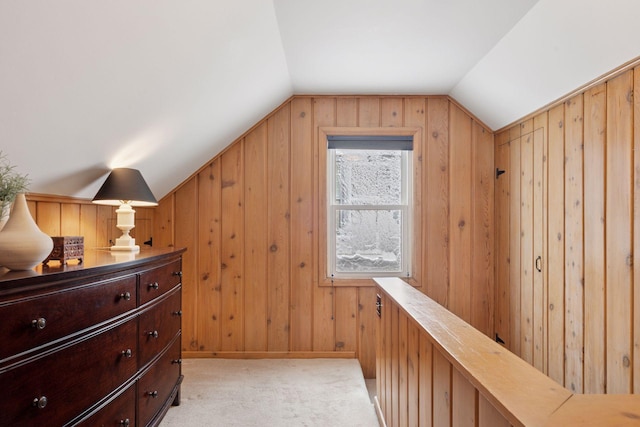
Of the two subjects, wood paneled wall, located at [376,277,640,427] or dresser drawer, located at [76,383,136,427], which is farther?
dresser drawer, located at [76,383,136,427]

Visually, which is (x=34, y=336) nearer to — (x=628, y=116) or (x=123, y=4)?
(x=123, y=4)

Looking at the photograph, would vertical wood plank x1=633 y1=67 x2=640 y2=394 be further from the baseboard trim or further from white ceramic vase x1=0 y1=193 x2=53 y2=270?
white ceramic vase x1=0 y1=193 x2=53 y2=270

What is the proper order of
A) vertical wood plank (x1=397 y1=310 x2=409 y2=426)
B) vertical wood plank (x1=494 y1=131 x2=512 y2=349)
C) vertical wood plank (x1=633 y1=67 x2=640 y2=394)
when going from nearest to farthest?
vertical wood plank (x1=397 y1=310 x2=409 y2=426)
vertical wood plank (x1=633 y1=67 x2=640 y2=394)
vertical wood plank (x1=494 y1=131 x2=512 y2=349)

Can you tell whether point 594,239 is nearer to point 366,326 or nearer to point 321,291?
point 366,326

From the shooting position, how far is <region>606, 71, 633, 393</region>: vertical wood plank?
1.74 meters

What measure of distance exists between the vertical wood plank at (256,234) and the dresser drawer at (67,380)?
59.0 inches

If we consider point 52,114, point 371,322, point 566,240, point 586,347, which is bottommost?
point 371,322

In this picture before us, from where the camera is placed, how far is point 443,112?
3.09 meters

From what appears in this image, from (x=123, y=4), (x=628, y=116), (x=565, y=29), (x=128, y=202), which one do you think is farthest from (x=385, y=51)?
(x=128, y=202)

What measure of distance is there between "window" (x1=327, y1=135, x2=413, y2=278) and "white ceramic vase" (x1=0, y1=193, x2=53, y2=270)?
2230 mm

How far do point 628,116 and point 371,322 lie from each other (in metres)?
2.24

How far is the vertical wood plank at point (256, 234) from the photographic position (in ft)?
10.00

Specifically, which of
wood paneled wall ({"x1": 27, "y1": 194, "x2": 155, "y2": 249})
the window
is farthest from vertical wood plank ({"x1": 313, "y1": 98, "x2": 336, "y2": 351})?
wood paneled wall ({"x1": 27, "y1": 194, "x2": 155, "y2": 249})

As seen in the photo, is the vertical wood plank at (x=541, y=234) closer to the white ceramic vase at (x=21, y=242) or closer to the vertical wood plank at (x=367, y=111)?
the vertical wood plank at (x=367, y=111)
